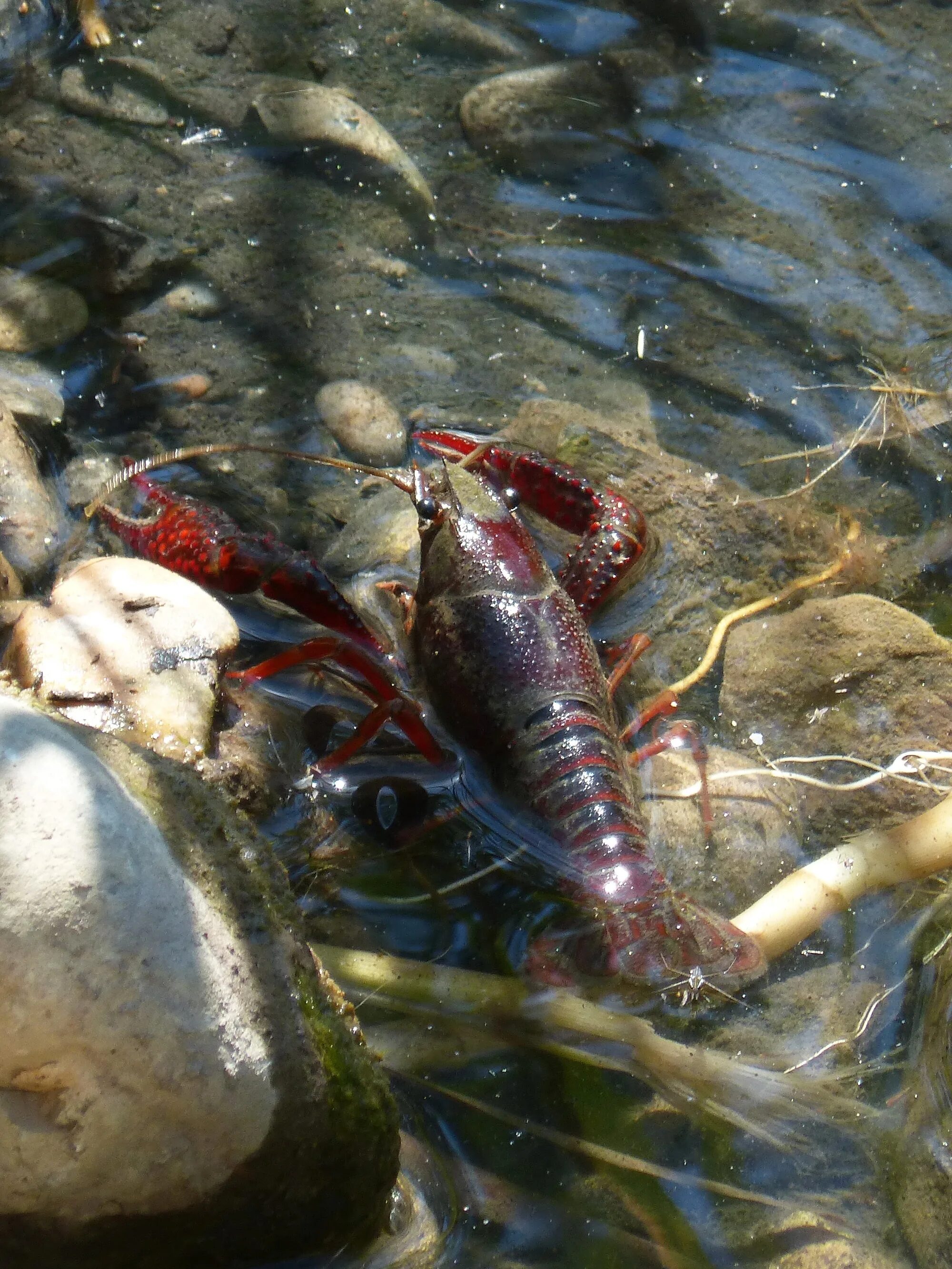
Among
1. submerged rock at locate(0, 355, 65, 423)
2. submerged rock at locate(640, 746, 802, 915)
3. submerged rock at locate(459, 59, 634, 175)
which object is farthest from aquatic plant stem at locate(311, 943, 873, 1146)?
submerged rock at locate(459, 59, 634, 175)

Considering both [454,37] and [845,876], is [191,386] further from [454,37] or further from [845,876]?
[845,876]

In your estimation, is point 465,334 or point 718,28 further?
point 718,28

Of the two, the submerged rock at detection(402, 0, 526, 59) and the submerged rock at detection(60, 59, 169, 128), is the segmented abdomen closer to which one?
the submerged rock at detection(60, 59, 169, 128)

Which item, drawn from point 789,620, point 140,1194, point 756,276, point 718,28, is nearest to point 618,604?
point 789,620

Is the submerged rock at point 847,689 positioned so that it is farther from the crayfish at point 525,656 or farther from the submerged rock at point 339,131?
the submerged rock at point 339,131

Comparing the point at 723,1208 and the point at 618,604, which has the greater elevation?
the point at 618,604

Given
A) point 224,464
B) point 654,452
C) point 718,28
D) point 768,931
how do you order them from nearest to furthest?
point 768,931, point 224,464, point 654,452, point 718,28

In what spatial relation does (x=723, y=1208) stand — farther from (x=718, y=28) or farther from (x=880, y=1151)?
(x=718, y=28)

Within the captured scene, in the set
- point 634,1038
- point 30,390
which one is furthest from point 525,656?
point 30,390
